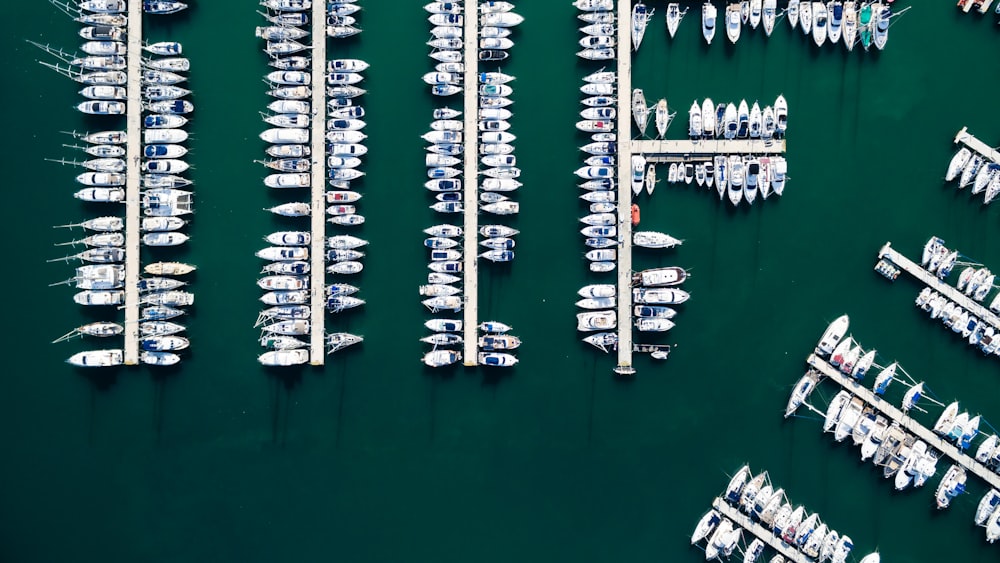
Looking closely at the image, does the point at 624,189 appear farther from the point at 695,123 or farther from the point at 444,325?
the point at 444,325

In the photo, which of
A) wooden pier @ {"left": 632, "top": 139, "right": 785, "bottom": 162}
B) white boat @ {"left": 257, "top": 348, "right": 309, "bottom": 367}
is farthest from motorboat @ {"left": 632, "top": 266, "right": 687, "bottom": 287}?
white boat @ {"left": 257, "top": 348, "right": 309, "bottom": 367}

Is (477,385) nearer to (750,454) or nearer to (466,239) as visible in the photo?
(466,239)

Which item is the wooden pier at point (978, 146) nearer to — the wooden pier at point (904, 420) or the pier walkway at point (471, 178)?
the wooden pier at point (904, 420)

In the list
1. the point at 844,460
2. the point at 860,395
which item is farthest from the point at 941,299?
the point at 844,460

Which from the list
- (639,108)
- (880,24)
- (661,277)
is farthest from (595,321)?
(880,24)

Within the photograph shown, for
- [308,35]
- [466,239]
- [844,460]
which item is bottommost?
A: [844,460]

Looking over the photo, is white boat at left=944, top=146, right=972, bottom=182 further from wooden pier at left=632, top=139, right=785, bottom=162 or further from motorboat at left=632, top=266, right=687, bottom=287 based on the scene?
motorboat at left=632, top=266, right=687, bottom=287

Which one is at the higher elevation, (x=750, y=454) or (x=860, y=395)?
(x=860, y=395)
